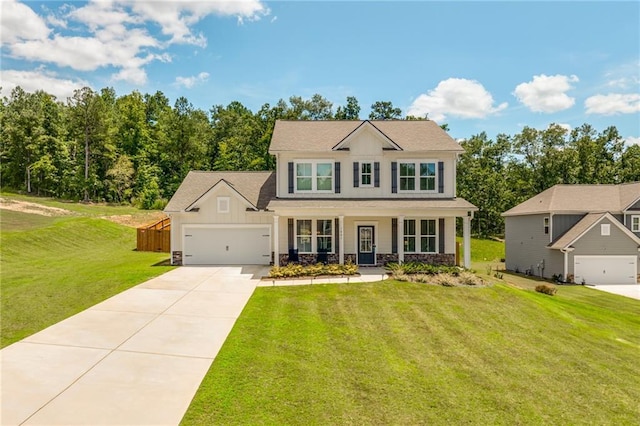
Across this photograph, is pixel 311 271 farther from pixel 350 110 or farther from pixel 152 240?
pixel 350 110

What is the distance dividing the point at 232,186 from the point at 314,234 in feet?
17.4

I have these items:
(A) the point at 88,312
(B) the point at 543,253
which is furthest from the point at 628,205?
(A) the point at 88,312

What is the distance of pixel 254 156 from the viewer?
48.2 meters

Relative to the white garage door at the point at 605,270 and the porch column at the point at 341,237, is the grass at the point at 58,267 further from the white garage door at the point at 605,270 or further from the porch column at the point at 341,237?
Result: the white garage door at the point at 605,270

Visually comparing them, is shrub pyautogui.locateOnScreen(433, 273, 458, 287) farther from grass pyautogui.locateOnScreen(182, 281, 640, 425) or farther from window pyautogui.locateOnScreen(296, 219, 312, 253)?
window pyautogui.locateOnScreen(296, 219, 312, 253)

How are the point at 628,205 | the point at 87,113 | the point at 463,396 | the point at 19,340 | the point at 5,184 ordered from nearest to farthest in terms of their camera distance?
the point at 463,396
the point at 19,340
the point at 628,205
the point at 87,113
the point at 5,184

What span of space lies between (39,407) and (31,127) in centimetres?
5502

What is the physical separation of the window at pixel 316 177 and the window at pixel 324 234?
1.79 meters

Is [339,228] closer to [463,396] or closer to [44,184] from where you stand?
[463,396]

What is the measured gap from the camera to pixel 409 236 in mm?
18953

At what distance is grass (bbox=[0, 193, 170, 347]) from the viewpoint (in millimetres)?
10531

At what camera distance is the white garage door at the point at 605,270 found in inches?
877

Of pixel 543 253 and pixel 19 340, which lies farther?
pixel 543 253

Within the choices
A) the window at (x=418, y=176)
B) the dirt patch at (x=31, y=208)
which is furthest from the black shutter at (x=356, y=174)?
the dirt patch at (x=31, y=208)
